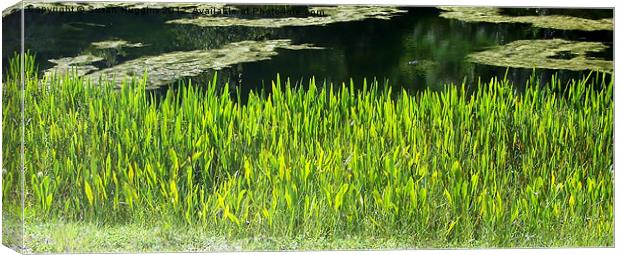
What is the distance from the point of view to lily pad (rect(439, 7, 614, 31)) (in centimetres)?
770

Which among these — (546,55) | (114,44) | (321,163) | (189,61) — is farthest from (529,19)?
(114,44)

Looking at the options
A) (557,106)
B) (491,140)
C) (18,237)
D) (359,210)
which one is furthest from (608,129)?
(18,237)

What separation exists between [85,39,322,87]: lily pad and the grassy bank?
3.5 inches

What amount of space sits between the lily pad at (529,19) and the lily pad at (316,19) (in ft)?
1.33

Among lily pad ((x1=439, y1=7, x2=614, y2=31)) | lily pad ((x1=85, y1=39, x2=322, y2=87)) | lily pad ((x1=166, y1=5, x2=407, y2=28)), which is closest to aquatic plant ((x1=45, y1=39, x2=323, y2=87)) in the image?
lily pad ((x1=85, y1=39, x2=322, y2=87))

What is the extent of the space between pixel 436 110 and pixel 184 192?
1776 mm

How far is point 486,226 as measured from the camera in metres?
7.61

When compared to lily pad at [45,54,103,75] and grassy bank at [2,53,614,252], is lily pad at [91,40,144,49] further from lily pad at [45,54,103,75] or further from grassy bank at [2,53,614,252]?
grassy bank at [2,53,614,252]

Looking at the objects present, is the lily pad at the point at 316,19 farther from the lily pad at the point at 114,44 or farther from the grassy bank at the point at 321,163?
the grassy bank at the point at 321,163

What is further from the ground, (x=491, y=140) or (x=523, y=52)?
(x=523, y=52)

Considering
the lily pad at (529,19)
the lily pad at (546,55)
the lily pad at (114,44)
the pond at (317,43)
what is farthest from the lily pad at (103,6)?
the lily pad at (546,55)

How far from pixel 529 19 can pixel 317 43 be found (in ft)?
4.89

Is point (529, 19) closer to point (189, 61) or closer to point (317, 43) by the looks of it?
point (317, 43)

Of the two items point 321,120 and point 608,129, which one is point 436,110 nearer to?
point 321,120
